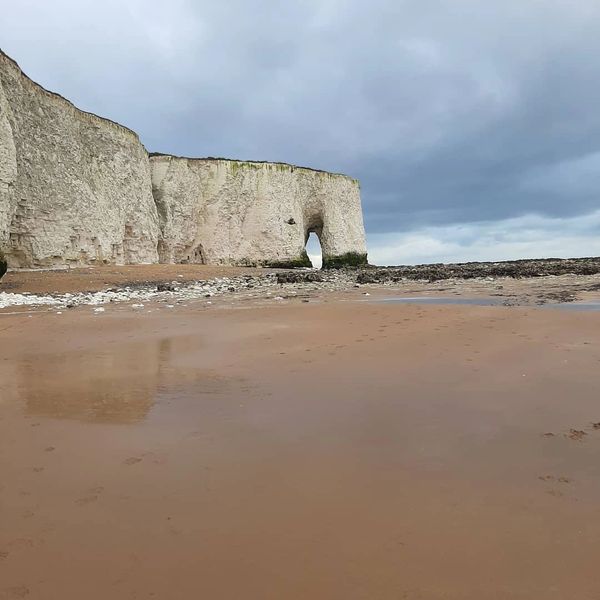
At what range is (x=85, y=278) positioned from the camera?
58.4ft

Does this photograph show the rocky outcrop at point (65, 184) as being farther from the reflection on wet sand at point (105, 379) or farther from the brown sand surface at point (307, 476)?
the brown sand surface at point (307, 476)

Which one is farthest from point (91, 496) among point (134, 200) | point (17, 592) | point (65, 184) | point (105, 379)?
point (134, 200)

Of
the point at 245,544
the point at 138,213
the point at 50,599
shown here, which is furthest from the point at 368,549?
the point at 138,213

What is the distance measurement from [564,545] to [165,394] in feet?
10.1

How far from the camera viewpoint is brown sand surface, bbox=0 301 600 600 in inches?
65.3

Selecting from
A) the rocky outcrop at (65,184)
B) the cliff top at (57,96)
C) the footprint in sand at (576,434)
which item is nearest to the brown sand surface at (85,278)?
the rocky outcrop at (65,184)

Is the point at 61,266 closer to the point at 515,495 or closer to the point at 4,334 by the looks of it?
the point at 4,334

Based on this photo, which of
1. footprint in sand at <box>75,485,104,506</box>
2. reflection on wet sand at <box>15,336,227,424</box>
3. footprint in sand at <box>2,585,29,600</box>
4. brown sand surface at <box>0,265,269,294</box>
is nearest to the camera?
footprint in sand at <box>2,585,29,600</box>

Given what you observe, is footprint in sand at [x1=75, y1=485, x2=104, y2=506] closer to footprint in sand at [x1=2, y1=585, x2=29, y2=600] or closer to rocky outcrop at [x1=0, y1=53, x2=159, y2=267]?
footprint in sand at [x1=2, y1=585, x2=29, y2=600]

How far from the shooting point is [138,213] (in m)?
29.3

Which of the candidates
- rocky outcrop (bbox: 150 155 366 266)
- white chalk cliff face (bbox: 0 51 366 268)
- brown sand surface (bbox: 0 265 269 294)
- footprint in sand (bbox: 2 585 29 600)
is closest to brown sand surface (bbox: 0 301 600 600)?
footprint in sand (bbox: 2 585 29 600)

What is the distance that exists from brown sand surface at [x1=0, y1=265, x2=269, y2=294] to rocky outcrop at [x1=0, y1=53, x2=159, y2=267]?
4.82ft

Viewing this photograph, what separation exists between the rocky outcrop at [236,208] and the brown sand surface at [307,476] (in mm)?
30871

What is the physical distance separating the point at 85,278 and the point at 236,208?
1994 centimetres
